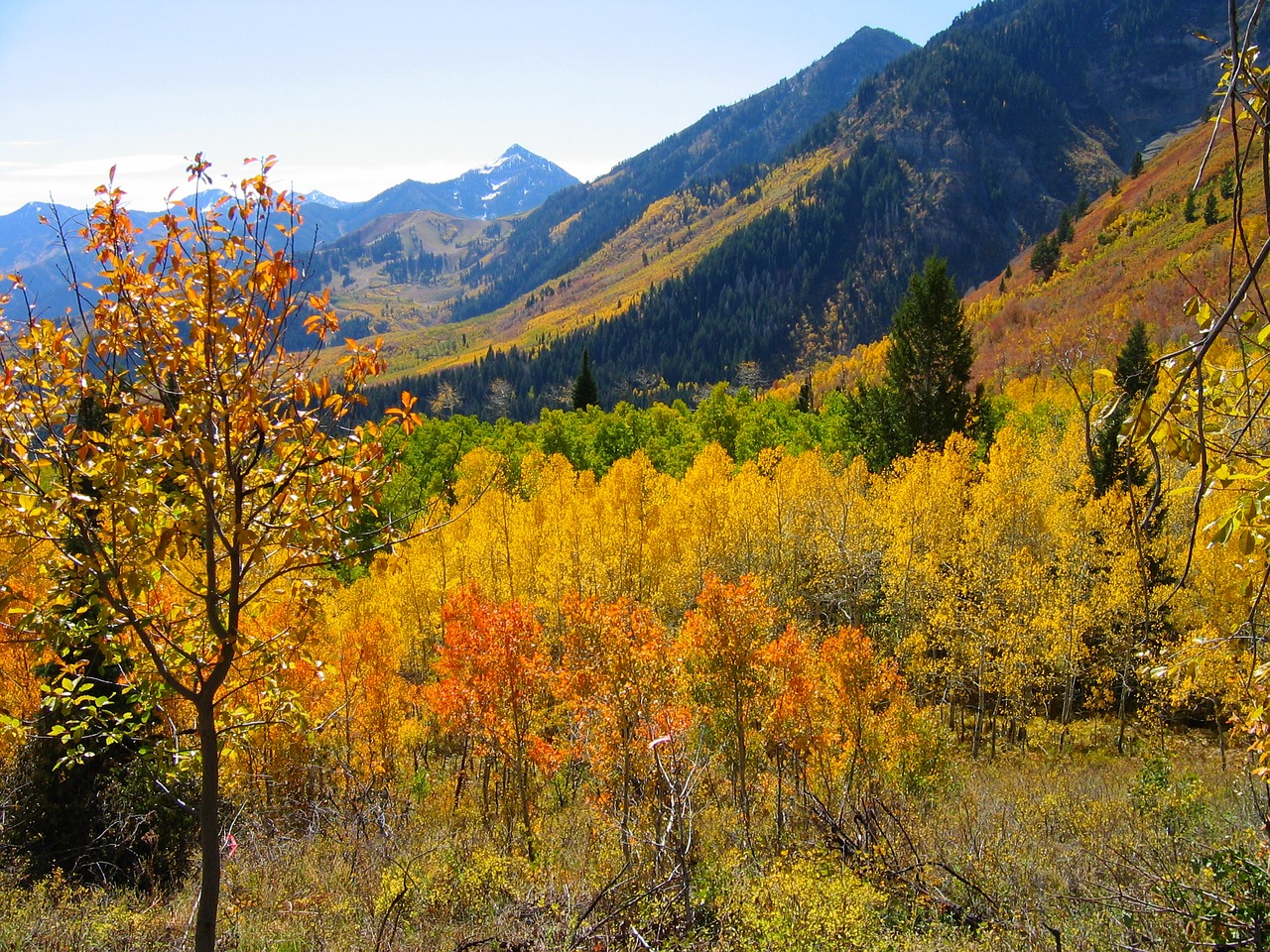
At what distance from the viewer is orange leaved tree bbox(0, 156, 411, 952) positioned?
3854 mm

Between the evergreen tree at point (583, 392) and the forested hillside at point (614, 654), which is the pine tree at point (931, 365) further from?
the evergreen tree at point (583, 392)

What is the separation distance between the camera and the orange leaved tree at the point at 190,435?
3.85 meters

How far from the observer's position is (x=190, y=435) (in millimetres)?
4004

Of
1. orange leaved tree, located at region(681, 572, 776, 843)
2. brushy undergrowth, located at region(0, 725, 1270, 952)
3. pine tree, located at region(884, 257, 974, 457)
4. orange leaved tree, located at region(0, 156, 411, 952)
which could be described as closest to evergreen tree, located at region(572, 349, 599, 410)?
pine tree, located at region(884, 257, 974, 457)

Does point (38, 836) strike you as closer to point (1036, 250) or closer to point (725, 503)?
point (725, 503)

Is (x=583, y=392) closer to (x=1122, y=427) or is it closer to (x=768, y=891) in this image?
(x=768, y=891)

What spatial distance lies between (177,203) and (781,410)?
5305 cm

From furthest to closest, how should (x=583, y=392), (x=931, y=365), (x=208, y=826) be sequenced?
1. (x=583, y=392)
2. (x=931, y=365)
3. (x=208, y=826)

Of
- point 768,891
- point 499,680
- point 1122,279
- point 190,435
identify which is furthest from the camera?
point 1122,279

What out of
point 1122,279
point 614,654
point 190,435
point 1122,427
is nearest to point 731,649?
point 614,654

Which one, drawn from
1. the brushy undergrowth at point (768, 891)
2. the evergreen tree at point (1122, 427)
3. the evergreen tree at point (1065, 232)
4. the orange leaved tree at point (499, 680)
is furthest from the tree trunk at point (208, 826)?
the evergreen tree at point (1065, 232)

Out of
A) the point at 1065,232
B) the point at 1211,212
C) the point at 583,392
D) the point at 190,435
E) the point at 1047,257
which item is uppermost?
the point at 1065,232

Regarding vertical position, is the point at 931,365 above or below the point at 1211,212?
below

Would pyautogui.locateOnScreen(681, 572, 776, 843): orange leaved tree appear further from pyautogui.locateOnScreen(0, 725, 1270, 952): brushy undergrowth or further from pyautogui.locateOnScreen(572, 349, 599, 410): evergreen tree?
pyautogui.locateOnScreen(572, 349, 599, 410): evergreen tree
